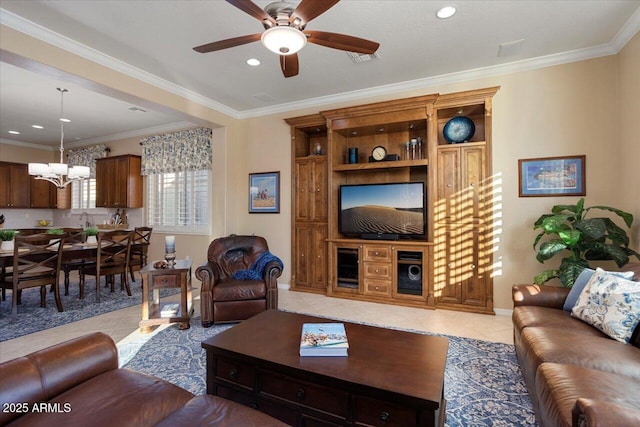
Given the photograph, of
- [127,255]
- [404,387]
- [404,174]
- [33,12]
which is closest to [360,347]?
[404,387]

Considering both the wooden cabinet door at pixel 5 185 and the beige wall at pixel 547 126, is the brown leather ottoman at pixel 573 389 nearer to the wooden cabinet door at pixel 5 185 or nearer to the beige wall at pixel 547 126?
the beige wall at pixel 547 126

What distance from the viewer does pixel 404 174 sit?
4.38 metres

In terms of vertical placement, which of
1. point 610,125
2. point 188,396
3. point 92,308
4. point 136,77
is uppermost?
point 136,77

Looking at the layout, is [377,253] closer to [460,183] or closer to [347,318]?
[347,318]

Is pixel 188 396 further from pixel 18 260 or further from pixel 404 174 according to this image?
pixel 404 174

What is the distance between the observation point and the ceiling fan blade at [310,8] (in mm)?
1769

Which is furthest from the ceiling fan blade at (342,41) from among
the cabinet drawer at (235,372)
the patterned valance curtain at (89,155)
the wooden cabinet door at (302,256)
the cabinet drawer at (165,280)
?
the patterned valance curtain at (89,155)

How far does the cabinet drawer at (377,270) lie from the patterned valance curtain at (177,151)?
338 centimetres

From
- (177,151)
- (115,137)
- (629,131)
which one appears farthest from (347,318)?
(115,137)

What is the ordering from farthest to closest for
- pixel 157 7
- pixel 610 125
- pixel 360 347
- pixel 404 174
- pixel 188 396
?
pixel 404 174
pixel 610 125
pixel 157 7
pixel 360 347
pixel 188 396

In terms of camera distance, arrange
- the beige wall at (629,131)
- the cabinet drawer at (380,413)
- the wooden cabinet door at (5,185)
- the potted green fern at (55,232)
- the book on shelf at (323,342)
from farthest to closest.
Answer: the wooden cabinet door at (5,185) < the potted green fern at (55,232) < the beige wall at (629,131) < the book on shelf at (323,342) < the cabinet drawer at (380,413)

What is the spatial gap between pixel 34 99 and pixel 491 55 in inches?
249

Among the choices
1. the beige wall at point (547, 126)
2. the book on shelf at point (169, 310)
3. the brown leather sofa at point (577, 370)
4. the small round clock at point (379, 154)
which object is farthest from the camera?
the small round clock at point (379, 154)

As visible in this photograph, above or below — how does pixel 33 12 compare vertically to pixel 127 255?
above
